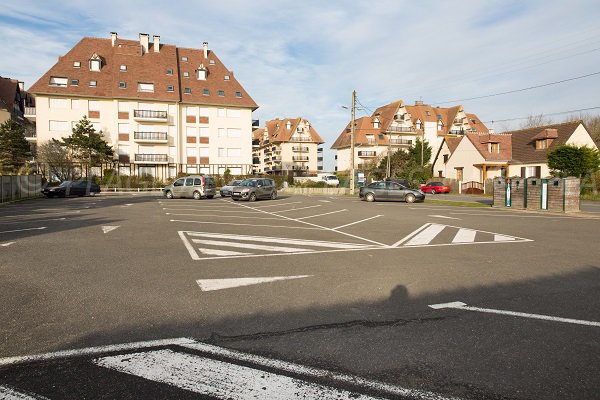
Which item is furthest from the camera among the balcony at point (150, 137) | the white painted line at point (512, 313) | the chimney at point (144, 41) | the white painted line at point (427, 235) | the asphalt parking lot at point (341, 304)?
the chimney at point (144, 41)

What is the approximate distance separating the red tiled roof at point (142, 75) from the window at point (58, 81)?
1.30ft

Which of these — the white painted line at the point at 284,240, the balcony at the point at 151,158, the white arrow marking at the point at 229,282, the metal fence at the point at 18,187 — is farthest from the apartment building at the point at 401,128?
the white arrow marking at the point at 229,282

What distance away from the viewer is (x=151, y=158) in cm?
5319

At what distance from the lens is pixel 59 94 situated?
163 feet

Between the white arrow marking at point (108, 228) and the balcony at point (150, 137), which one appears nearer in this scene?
the white arrow marking at point (108, 228)

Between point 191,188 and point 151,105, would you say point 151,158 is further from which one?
point 191,188

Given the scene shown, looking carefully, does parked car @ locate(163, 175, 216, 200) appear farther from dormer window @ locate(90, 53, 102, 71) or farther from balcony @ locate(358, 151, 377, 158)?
balcony @ locate(358, 151, 377, 158)

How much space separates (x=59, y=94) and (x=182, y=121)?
14849 mm

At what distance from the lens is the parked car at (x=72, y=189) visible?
102 ft

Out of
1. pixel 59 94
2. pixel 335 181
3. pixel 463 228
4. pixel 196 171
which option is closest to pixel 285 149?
pixel 335 181

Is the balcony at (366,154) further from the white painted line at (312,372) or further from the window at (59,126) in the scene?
the white painted line at (312,372)

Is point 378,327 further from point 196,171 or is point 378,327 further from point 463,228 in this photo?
point 196,171

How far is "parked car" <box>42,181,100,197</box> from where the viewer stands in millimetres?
31188

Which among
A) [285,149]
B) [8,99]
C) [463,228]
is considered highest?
[8,99]
